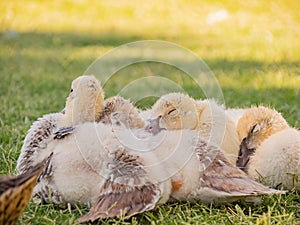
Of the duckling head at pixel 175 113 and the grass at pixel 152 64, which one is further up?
the grass at pixel 152 64

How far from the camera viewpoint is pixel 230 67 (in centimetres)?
617

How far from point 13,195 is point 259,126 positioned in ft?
4.55

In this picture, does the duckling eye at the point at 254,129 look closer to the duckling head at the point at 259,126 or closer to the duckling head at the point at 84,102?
the duckling head at the point at 259,126

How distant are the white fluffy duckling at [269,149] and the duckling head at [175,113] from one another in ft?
0.92

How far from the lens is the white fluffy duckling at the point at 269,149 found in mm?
2635

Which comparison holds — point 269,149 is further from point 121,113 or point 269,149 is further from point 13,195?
point 13,195

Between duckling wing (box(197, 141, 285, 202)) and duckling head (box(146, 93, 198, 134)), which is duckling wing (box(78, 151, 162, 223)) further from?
duckling head (box(146, 93, 198, 134))

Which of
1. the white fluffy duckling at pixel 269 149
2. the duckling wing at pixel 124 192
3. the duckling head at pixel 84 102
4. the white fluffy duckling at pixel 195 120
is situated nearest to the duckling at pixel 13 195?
the duckling wing at pixel 124 192

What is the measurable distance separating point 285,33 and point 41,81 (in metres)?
3.77

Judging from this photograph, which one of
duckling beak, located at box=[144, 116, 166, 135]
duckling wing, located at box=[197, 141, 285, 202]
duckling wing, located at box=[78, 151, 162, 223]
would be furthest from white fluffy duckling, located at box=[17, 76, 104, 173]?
duckling wing, located at box=[197, 141, 285, 202]

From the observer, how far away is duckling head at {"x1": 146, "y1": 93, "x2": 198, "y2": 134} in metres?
2.74

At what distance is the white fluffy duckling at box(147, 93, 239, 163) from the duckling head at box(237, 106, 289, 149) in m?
0.07

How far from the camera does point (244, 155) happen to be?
284cm

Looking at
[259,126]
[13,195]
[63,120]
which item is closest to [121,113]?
[63,120]
